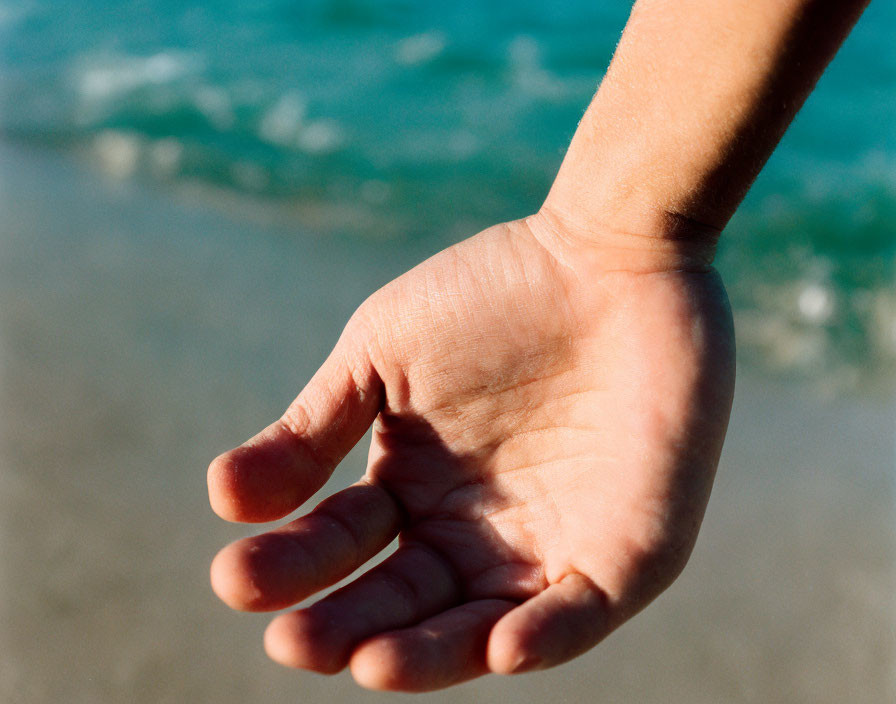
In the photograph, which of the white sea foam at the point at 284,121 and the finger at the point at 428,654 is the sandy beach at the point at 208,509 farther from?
the white sea foam at the point at 284,121

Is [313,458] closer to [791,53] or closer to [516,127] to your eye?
[791,53]

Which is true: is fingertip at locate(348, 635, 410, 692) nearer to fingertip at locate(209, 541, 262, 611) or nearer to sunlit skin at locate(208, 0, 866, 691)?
sunlit skin at locate(208, 0, 866, 691)

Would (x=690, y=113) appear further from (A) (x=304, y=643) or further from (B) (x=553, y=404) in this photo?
(A) (x=304, y=643)

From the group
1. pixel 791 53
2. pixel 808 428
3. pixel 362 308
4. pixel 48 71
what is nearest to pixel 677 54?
pixel 791 53

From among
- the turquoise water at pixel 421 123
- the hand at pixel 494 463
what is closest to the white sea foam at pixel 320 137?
the turquoise water at pixel 421 123

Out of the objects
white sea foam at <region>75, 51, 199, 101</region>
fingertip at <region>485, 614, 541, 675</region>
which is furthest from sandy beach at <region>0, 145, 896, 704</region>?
white sea foam at <region>75, 51, 199, 101</region>

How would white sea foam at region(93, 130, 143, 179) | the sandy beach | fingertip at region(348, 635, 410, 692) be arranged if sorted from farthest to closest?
white sea foam at region(93, 130, 143, 179) → the sandy beach → fingertip at region(348, 635, 410, 692)
